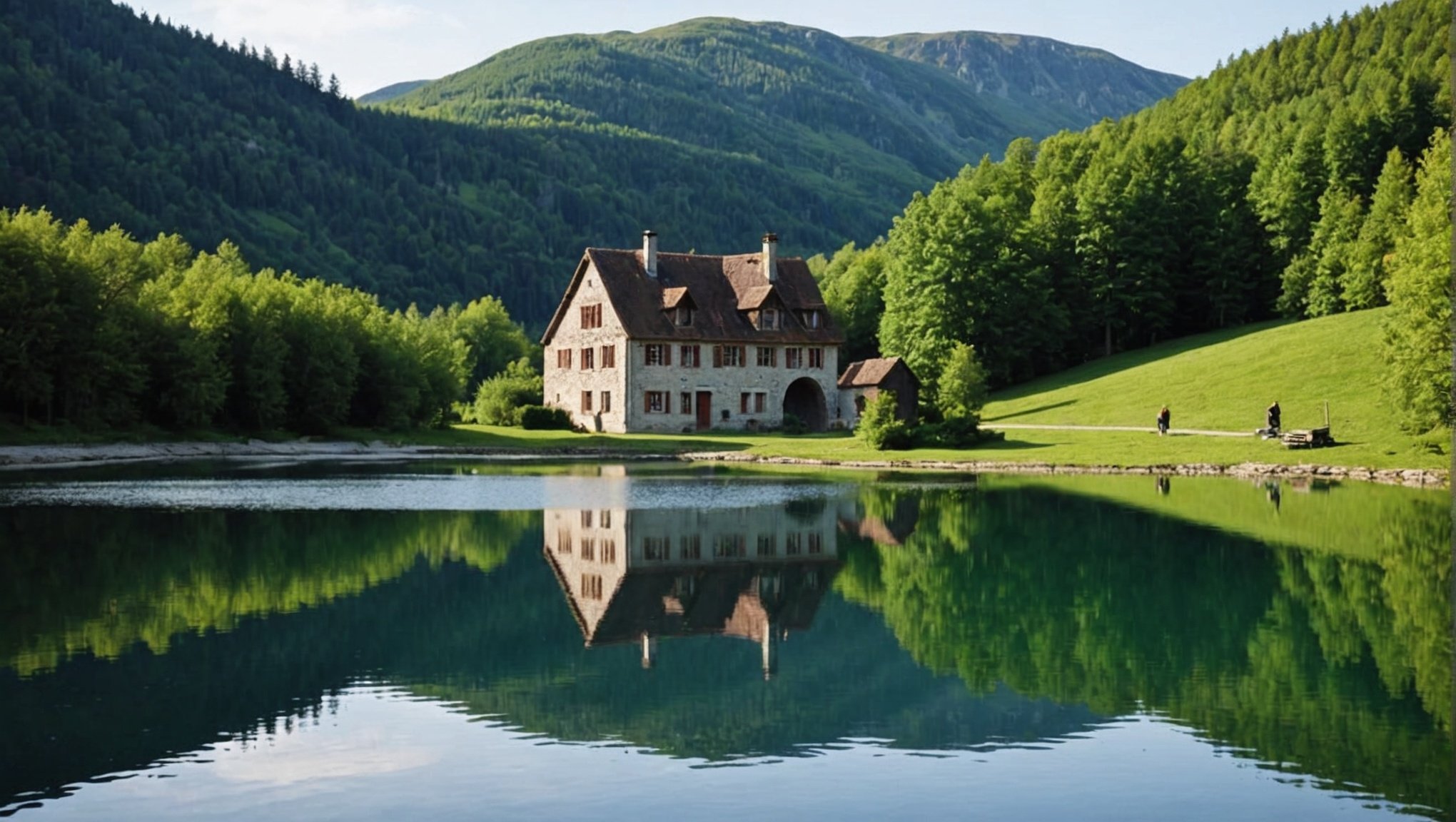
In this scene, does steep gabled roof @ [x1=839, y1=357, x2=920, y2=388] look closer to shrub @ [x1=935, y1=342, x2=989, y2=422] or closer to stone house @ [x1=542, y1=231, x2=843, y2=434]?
stone house @ [x1=542, y1=231, x2=843, y2=434]

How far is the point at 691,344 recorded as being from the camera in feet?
275

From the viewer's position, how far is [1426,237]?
51906mm

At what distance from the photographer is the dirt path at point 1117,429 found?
→ 61.6m

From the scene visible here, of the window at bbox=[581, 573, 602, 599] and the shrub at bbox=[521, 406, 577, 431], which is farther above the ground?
the shrub at bbox=[521, 406, 577, 431]

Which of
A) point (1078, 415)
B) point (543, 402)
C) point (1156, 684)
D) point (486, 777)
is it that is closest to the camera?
point (486, 777)

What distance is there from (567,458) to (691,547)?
39079 mm

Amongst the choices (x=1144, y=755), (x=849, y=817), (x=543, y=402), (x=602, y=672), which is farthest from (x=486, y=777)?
(x=543, y=402)

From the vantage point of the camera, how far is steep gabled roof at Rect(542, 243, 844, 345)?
83.5 m

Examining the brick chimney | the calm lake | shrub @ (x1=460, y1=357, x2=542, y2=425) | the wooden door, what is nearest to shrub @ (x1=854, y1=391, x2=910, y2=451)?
the wooden door

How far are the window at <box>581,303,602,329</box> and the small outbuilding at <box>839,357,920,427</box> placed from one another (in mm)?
14214

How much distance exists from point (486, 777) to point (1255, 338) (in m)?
74.7

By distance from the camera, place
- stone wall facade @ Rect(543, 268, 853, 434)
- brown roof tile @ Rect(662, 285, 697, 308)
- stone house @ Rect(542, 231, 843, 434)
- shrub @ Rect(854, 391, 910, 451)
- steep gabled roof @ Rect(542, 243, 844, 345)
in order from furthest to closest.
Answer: brown roof tile @ Rect(662, 285, 697, 308) → steep gabled roof @ Rect(542, 243, 844, 345) → stone house @ Rect(542, 231, 843, 434) → stone wall facade @ Rect(543, 268, 853, 434) → shrub @ Rect(854, 391, 910, 451)

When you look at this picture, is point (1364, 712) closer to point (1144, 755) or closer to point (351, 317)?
point (1144, 755)

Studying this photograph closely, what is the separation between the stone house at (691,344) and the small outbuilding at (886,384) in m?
3.20
